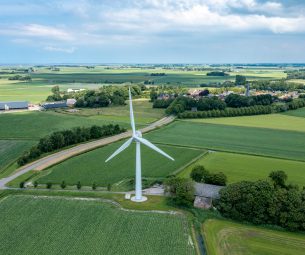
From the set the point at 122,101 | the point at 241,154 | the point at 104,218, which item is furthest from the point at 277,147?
the point at 122,101

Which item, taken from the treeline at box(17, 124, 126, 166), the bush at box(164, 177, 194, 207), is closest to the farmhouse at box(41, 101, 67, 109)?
the treeline at box(17, 124, 126, 166)

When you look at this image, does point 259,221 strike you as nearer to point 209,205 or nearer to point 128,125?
point 209,205

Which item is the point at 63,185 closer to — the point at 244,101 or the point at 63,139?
the point at 63,139

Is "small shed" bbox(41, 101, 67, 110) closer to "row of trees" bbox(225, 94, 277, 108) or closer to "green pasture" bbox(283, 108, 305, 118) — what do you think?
"row of trees" bbox(225, 94, 277, 108)

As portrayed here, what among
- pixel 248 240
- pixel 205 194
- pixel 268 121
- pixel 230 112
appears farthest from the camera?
pixel 230 112

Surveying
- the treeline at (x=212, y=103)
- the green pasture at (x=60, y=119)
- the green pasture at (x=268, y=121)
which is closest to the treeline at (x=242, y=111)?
the green pasture at (x=268, y=121)

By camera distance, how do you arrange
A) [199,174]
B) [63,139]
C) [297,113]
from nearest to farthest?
[199,174] < [63,139] < [297,113]

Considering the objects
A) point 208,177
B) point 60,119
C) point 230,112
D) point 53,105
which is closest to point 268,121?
point 230,112
